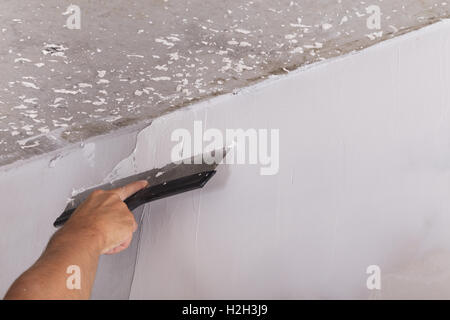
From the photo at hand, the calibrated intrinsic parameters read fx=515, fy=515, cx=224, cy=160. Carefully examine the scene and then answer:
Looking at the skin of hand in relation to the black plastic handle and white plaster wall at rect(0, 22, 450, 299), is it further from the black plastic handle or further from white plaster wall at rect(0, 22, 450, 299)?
white plaster wall at rect(0, 22, 450, 299)

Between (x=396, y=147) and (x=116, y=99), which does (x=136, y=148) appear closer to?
(x=116, y=99)

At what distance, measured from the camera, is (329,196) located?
1081 mm

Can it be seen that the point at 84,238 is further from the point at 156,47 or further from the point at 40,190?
the point at 40,190

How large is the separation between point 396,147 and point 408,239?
0.19 m

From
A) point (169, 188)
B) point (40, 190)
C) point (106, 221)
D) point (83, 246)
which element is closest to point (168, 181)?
point (169, 188)

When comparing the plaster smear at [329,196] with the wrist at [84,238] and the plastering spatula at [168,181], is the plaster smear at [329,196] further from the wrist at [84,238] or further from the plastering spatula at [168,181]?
the wrist at [84,238]

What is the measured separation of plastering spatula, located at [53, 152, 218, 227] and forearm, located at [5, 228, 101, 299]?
21 centimetres

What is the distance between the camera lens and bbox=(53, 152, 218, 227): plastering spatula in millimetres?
1199

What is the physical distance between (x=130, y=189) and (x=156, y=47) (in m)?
0.35

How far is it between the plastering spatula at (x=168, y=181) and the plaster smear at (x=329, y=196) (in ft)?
0.18

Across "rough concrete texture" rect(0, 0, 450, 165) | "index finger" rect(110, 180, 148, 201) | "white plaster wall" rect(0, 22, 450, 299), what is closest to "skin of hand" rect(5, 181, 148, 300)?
"index finger" rect(110, 180, 148, 201)

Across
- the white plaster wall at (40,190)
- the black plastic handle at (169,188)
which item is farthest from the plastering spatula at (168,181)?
the white plaster wall at (40,190)

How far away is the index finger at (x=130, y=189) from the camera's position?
126 cm
